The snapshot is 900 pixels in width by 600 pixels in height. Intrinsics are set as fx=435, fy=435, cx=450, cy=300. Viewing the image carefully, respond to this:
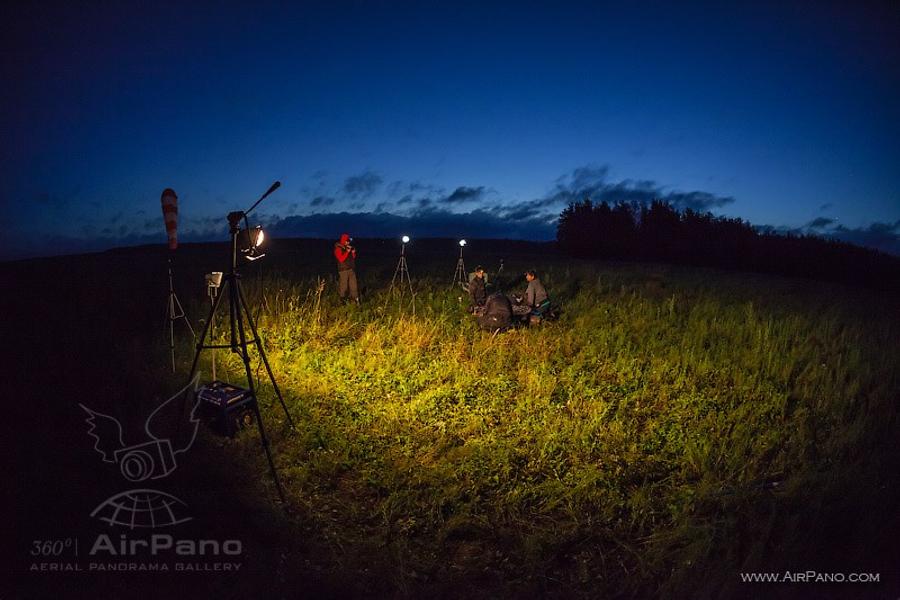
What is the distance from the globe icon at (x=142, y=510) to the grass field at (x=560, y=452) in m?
0.52

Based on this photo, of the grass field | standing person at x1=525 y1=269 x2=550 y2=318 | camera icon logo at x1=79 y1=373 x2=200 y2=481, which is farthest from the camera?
standing person at x1=525 y1=269 x2=550 y2=318

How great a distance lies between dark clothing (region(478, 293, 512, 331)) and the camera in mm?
9312

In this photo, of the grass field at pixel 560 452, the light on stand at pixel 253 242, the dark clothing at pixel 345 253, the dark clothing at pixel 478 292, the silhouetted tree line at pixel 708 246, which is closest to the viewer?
the grass field at pixel 560 452

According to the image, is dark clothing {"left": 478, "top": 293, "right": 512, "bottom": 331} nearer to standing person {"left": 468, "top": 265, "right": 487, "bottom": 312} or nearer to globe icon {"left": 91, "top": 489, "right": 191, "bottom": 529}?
standing person {"left": 468, "top": 265, "right": 487, "bottom": 312}

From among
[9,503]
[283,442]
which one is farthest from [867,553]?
A: [9,503]

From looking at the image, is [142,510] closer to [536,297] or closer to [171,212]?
[171,212]

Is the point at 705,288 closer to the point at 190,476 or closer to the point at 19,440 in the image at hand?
the point at 190,476

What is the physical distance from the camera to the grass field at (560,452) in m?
3.65

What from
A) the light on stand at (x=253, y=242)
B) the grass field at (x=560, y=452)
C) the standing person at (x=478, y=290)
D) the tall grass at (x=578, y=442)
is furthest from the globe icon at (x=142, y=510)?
the standing person at (x=478, y=290)

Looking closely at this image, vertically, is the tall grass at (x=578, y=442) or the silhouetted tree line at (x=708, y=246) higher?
the silhouetted tree line at (x=708, y=246)

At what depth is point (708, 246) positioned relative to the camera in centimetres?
4491

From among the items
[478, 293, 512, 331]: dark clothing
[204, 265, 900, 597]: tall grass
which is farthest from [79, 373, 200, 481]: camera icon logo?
[478, 293, 512, 331]: dark clothing

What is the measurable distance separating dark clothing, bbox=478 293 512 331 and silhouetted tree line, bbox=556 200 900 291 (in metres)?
32.6

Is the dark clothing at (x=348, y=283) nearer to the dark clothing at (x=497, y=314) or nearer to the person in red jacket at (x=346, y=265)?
the person in red jacket at (x=346, y=265)
